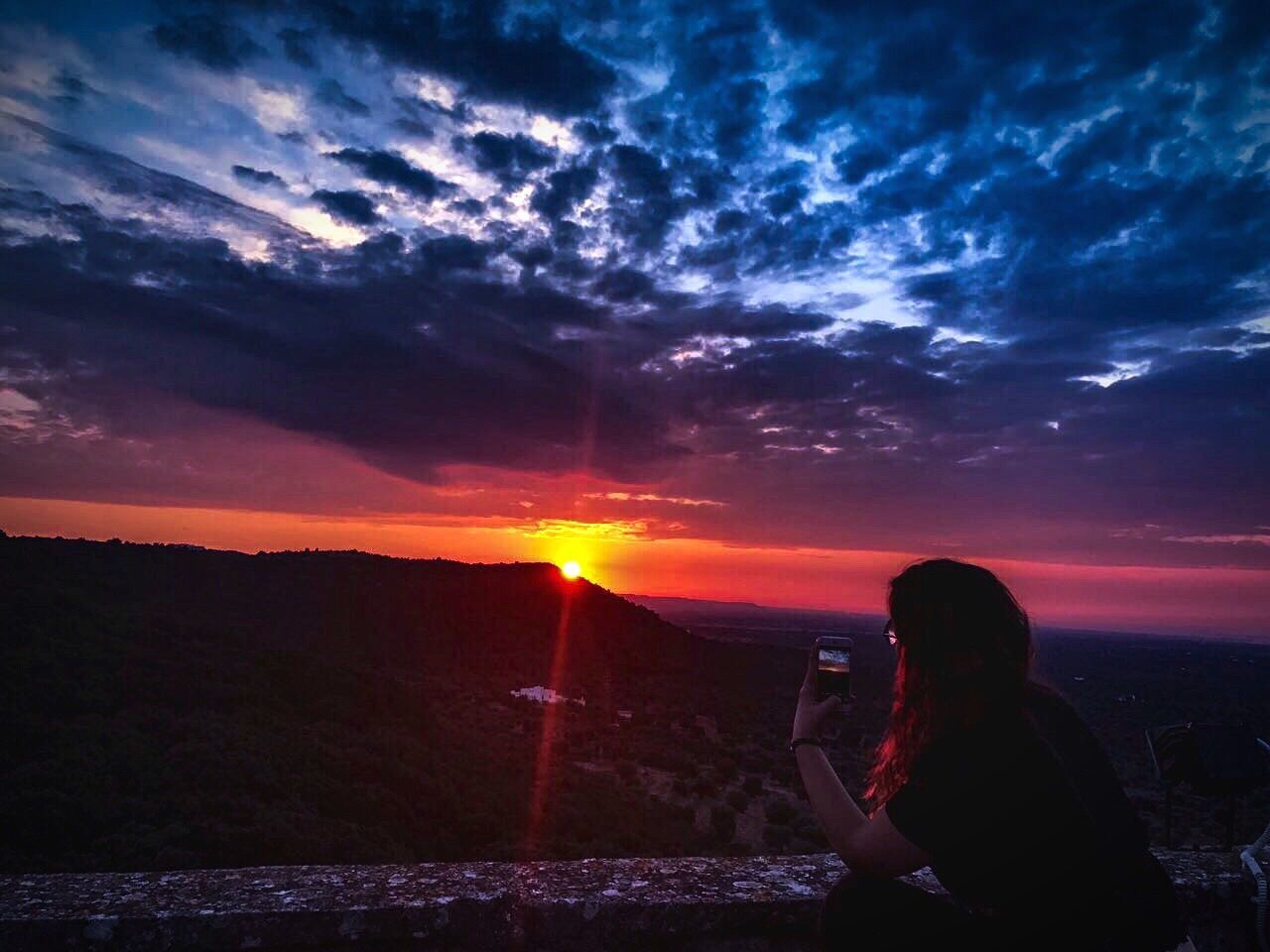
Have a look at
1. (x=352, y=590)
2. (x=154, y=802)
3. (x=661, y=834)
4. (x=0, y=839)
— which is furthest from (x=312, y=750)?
(x=352, y=590)

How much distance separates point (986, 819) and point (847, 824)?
14.9 inches

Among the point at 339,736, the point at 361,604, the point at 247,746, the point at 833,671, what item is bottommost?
the point at 339,736

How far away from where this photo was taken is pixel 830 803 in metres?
2.00

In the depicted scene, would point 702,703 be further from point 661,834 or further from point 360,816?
point 360,816

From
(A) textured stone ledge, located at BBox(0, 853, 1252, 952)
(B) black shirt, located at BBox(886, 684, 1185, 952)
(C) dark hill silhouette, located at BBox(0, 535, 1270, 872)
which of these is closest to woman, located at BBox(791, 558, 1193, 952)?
(B) black shirt, located at BBox(886, 684, 1185, 952)

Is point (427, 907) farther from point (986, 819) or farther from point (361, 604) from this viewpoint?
point (361, 604)

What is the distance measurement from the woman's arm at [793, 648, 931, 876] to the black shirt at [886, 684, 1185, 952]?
→ 47 millimetres

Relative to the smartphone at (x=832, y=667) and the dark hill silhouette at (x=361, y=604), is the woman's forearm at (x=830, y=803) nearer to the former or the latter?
the smartphone at (x=832, y=667)

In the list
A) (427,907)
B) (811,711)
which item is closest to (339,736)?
(427,907)

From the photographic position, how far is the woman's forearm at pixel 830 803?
6.22 feet

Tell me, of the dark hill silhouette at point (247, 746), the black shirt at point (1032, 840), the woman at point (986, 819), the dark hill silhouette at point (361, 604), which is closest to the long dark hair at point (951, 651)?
the woman at point (986, 819)

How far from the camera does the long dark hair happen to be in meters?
1.96

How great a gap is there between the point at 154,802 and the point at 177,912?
926 cm

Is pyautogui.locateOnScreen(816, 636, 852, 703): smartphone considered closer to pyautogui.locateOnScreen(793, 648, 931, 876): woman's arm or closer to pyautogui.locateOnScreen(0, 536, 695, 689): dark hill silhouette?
pyautogui.locateOnScreen(793, 648, 931, 876): woman's arm
